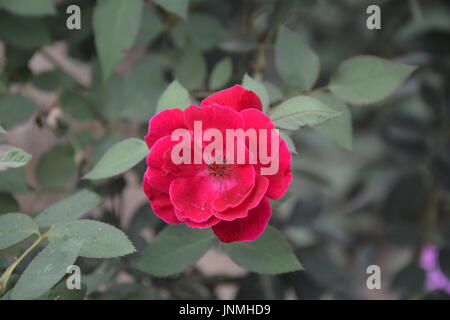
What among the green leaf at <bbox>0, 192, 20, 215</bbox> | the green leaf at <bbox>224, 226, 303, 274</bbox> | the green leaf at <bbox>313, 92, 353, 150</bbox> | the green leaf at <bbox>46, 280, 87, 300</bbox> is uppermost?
the green leaf at <bbox>313, 92, 353, 150</bbox>

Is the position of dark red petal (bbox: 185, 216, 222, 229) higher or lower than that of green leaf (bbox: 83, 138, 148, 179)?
lower

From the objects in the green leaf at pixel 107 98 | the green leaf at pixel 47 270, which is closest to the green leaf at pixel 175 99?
the green leaf at pixel 47 270

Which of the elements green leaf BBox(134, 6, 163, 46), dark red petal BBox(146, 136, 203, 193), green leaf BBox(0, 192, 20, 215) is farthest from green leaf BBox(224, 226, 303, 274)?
green leaf BBox(134, 6, 163, 46)

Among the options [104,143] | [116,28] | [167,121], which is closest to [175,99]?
[167,121]

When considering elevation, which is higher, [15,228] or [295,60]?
[295,60]

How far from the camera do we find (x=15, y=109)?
0.79 meters

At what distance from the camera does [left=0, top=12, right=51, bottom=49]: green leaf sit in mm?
791

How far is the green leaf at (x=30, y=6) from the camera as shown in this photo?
70 cm

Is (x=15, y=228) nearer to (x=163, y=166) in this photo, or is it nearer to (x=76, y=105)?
(x=163, y=166)

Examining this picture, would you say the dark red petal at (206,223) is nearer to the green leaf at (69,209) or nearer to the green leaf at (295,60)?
the green leaf at (69,209)

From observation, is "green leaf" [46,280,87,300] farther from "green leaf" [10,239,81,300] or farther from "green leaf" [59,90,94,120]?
"green leaf" [59,90,94,120]

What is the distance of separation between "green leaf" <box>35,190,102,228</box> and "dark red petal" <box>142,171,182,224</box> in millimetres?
107

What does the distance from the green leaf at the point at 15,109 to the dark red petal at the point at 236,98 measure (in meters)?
0.35

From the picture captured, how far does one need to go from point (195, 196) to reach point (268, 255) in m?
0.14
